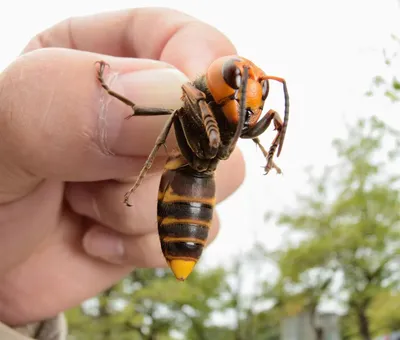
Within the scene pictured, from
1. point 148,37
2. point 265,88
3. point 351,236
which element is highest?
point 265,88

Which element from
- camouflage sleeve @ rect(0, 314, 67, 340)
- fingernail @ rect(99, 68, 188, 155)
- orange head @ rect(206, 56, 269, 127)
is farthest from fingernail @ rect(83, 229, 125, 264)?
orange head @ rect(206, 56, 269, 127)

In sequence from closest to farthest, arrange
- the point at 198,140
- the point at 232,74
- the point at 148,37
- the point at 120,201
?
1. the point at 232,74
2. the point at 198,140
3. the point at 120,201
4. the point at 148,37

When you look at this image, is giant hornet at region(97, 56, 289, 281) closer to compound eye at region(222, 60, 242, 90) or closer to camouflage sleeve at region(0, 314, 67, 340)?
compound eye at region(222, 60, 242, 90)

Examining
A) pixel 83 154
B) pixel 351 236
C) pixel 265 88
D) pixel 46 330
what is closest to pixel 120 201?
pixel 83 154

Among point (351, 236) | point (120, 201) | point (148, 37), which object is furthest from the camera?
point (351, 236)

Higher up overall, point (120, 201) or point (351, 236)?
point (120, 201)

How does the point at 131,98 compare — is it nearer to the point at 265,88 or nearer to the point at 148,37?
the point at 265,88

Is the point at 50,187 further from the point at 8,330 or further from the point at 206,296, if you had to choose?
the point at 206,296

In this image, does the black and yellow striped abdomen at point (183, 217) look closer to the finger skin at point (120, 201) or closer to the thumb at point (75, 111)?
the thumb at point (75, 111)
